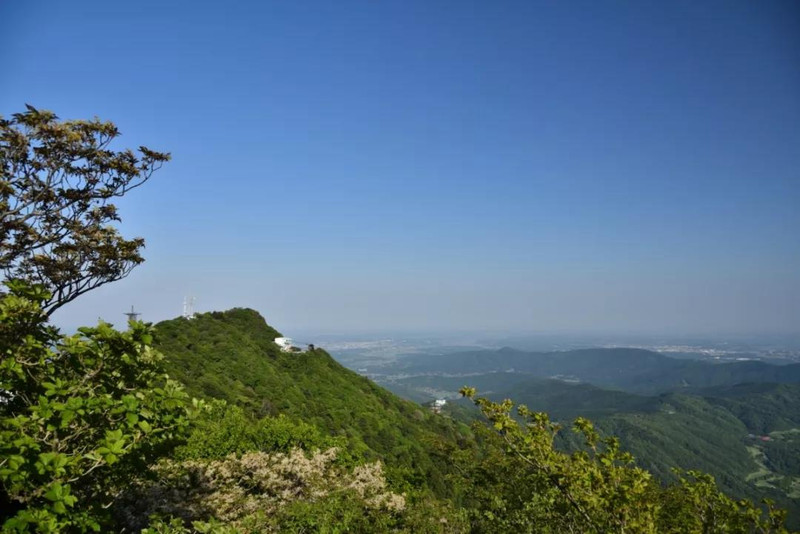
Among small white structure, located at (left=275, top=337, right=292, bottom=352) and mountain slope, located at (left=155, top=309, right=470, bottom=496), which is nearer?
mountain slope, located at (left=155, top=309, right=470, bottom=496)

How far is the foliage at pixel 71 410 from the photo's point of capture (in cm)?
471

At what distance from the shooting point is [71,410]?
500cm

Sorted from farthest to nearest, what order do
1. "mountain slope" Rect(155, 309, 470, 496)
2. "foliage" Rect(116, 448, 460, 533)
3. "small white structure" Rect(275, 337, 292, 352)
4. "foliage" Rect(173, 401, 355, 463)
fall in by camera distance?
"small white structure" Rect(275, 337, 292, 352) < "mountain slope" Rect(155, 309, 470, 496) < "foliage" Rect(173, 401, 355, 463) < "foliage" Rect(116, 448, 460, 533)

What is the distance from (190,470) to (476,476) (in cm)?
892

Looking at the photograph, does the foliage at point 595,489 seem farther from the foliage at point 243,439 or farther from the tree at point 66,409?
the foliage at point 243,439

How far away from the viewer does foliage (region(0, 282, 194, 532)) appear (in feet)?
15.5

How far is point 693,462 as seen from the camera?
177 m

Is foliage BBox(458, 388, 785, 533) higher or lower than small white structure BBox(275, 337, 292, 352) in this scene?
higher

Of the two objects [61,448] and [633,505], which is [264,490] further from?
[633,505]

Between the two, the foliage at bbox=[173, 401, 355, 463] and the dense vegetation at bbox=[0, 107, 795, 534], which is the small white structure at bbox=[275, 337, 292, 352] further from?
the foliage at bbox=[173, 401, 355, 463]

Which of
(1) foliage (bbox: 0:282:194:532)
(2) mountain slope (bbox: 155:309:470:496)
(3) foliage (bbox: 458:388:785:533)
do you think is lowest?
(2) mountain slope (bbox: 155:309:470:496)

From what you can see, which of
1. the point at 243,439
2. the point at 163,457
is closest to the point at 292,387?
the point at 243,439

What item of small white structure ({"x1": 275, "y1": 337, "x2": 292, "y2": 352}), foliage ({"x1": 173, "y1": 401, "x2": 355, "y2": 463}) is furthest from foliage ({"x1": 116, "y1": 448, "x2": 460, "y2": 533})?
small white structure ({"x1": 275, "y1": 337, "x2": 292, "y2": 352})

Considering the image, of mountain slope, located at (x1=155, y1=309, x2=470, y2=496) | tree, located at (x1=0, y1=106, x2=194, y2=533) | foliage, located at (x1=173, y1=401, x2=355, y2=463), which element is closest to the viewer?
tree, located at (x1=0, y1=106, x2=194, y2=533)
